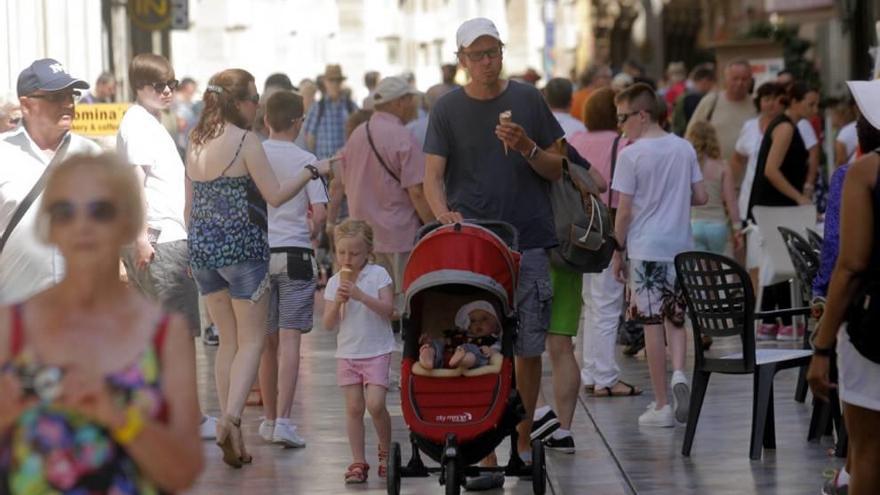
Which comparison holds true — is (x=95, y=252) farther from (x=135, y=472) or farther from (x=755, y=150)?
(x=755, y=150)

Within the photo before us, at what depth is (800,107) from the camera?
17.8m

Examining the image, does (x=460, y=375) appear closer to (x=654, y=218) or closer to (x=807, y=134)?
(x=654, y=218)

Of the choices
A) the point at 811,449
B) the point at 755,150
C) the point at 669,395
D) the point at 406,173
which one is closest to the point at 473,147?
the point at 811,449

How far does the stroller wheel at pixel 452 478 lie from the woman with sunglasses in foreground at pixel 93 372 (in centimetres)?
449

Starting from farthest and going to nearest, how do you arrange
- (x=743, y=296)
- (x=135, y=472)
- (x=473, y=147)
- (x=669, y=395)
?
1. (x=669, y=395)
2. (x=743, y=296)
3. (x=473, y=147)
4. (x=135, y=472)

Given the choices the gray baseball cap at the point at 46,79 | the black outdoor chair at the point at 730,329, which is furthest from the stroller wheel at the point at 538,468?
the gray baseball cap at the point at 46,79

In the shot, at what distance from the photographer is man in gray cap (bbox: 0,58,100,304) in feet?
27.1

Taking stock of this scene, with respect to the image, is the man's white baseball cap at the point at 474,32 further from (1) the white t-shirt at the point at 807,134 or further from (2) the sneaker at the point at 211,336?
(1) the white t-shirt at the point at 807,134

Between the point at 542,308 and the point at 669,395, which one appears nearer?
the point at 542,308

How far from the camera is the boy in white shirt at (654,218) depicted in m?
12.0

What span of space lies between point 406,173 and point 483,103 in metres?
5.00

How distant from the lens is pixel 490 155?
387 inches

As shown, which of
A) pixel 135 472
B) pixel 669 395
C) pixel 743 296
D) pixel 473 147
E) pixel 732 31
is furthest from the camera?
pixel 732 31

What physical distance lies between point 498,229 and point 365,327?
33.9 inches
